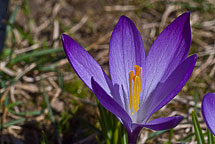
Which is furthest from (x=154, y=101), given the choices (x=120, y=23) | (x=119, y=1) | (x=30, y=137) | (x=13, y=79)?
(x=119, y=1)

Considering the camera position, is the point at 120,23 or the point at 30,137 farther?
the point at 30,137

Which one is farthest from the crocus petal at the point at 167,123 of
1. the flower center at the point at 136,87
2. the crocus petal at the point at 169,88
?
the flower center at the point at 136,87

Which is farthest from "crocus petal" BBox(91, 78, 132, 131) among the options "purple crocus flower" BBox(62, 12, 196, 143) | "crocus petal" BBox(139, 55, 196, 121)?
"crocus petal" BBox(139, 55, 196, 121)

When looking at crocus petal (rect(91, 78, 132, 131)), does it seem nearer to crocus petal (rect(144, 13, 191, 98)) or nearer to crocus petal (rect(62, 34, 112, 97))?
crocus petal (rect(62, 34, 112, 97))

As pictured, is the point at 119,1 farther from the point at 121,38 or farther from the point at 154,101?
the point at 154,101

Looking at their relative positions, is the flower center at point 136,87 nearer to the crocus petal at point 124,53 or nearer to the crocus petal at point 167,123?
the crocus petal at point 124,53

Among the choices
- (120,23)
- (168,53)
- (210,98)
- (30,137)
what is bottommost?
(30,137)

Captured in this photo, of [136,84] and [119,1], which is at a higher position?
[119,1]
